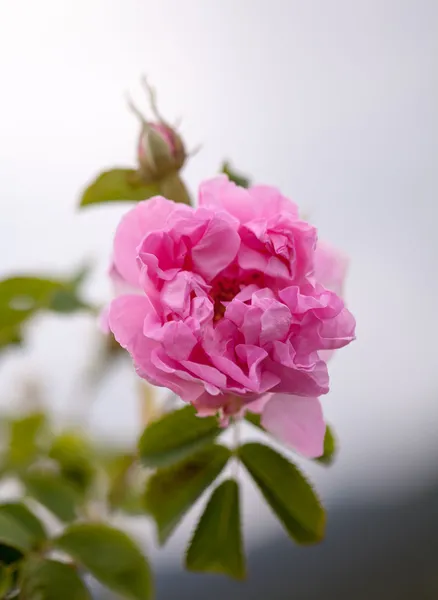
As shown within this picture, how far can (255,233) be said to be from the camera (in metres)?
0.31

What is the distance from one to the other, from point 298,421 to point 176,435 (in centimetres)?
9

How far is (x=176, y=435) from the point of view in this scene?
39 centimetres

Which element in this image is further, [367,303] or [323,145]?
[323,145]

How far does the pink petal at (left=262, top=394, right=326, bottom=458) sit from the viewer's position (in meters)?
0.33

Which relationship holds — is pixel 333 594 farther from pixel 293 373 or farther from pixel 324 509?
pixel 293 373

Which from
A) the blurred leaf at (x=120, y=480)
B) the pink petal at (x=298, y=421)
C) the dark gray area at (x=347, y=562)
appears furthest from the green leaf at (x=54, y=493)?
the dark gray area at (x=347, y=562)

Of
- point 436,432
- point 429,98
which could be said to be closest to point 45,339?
point 436,432

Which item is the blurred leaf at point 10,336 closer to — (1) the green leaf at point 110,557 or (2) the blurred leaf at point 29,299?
(2) the blurred leaf at point 29,299

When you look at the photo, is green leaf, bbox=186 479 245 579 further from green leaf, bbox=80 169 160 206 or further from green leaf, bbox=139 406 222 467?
green leaf, bbox=80 169 160 206

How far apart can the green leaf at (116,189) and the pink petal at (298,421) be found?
171 mm

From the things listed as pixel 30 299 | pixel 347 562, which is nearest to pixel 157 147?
pixel 30 299

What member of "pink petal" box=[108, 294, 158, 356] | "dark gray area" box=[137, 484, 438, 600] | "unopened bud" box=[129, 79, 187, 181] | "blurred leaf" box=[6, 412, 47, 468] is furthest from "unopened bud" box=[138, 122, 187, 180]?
"dark gray area" box=[137, 484, 438, 600]

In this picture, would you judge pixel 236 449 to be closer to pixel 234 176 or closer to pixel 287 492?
pixel 287 492

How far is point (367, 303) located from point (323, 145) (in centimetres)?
38
